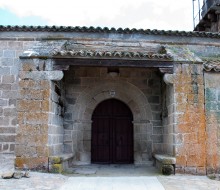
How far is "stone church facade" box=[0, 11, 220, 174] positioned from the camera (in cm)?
623

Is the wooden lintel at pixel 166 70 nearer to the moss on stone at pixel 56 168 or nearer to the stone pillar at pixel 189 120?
the stone pillar at pixel 189 120

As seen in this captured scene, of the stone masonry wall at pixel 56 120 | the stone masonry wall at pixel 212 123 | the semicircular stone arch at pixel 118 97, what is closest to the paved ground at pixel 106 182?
the stone masonry wall at pixel 212 123

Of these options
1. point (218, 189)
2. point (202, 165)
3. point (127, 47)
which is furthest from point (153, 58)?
point (218, 189)

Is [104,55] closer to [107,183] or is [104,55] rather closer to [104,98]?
[104,98]

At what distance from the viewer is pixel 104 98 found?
8219 mm

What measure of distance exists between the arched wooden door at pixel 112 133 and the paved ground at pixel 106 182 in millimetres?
1673

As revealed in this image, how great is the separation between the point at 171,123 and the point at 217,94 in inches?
48.7

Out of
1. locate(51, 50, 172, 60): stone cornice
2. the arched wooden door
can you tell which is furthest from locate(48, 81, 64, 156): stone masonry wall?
the arched wooden door

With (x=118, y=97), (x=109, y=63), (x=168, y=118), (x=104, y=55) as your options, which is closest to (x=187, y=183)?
(x=168, y=118)

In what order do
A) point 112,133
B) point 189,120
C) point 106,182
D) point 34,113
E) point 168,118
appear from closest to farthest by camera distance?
A: point 106,182 < point 34,113 < point 189,120 < point 168,118 < point 112,133

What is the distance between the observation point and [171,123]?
6695 mm

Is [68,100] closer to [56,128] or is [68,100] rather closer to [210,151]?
[56,128]

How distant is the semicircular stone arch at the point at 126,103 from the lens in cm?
800

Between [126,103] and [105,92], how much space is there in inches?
27.1
